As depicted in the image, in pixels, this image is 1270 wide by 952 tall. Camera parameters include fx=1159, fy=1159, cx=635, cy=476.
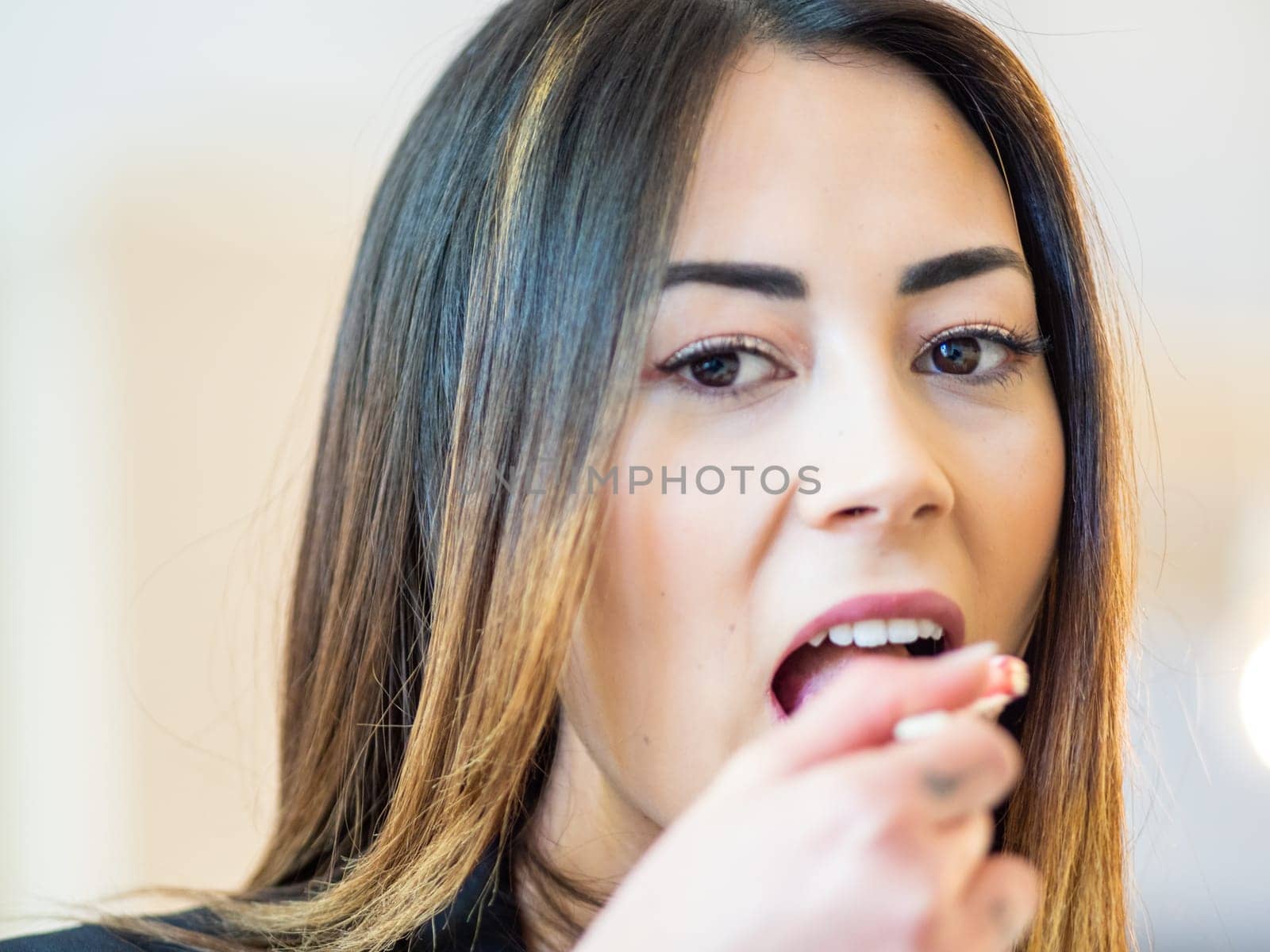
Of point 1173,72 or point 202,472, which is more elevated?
point 1173,72

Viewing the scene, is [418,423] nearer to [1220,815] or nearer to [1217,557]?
[1217,557]

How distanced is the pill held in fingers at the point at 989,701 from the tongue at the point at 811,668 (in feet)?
0.83

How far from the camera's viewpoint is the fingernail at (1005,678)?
0.53 metres

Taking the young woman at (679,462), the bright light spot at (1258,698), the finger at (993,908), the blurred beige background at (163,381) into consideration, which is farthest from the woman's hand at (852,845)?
the bright light spot at (1258,698)

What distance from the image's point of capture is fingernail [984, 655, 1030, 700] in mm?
533

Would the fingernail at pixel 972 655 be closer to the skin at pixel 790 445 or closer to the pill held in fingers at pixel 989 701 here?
the pill held in fingers at pixel 989 701

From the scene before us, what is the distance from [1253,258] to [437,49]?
1.32 metres

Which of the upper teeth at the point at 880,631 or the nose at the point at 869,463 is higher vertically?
the nose at the point at 869,463

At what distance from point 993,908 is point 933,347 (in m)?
0.46

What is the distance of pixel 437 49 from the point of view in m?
1.56

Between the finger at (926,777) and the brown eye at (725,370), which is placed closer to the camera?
the finger at (926,777)

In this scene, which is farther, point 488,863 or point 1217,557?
point 1217,557

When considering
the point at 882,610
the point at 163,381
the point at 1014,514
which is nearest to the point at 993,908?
the point at 882,610

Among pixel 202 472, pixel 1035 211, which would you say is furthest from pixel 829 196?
pixel 202 472
